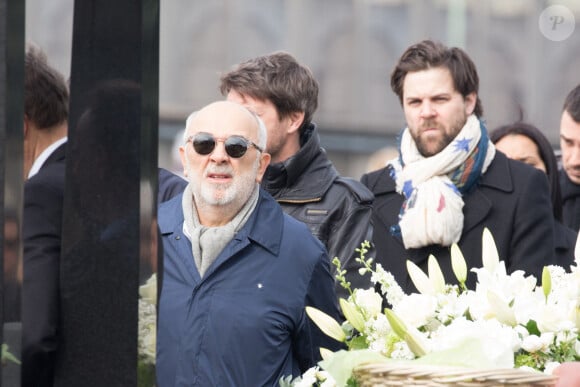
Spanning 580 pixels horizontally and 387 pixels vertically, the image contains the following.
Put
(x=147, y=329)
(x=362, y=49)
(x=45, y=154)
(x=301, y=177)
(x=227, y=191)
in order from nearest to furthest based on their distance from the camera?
(x=147, y=329) < (x=45, y=154) < (x=227, y=191) < (x=301, y=177) < (x=362, y=49)

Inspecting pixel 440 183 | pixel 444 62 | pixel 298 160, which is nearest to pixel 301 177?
pixel 298 160

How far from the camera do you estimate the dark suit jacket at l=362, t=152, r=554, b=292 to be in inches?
218

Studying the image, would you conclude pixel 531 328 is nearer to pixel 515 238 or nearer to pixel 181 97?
pixel 515 238

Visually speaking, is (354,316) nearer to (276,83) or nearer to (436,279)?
(436,279)

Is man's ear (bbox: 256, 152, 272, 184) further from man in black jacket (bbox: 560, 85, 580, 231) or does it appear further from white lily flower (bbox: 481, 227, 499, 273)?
man in black jacket (bbox: 560, 85, 580, 231)

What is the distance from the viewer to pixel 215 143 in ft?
14.4

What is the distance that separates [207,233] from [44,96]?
0.89 meters

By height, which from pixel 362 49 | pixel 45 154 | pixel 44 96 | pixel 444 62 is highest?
pixel 362 49

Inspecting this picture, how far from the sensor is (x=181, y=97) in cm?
2841

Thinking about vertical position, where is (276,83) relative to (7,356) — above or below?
above

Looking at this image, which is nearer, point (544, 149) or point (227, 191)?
point (227, 191)

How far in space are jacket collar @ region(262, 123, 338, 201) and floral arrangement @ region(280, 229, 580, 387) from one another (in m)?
2.13

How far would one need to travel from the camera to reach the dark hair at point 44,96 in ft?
11.8

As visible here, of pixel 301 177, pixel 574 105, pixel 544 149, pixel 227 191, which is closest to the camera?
pixel 227 191
